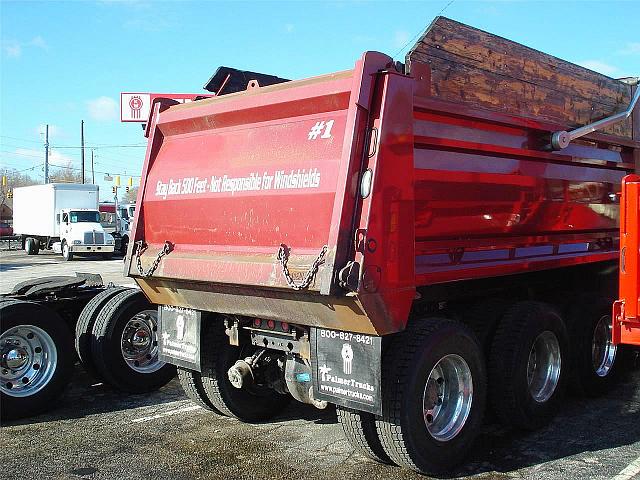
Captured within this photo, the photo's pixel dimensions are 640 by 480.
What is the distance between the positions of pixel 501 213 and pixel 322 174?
1.68m

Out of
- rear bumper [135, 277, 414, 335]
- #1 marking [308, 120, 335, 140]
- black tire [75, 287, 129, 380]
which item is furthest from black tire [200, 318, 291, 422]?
#1 marking [308, 120, 335, 140]

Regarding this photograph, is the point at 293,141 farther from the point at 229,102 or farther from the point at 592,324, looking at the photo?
the point at 592,324

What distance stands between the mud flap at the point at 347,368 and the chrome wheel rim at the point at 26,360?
291 cm

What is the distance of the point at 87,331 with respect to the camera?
6.43 metres

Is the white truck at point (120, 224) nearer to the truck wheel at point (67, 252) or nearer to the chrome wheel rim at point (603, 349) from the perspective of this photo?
the truck wheel at point (67, 252)

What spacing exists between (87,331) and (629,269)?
4.84 metres

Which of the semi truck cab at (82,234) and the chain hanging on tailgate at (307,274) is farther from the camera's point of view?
the semi truck cab at (82,234)

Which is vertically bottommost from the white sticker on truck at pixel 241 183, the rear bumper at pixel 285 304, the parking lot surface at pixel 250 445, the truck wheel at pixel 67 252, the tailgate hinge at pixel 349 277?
the parking lot surface at pixel 250 445

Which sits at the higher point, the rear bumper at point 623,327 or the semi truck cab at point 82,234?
the semi truck cab at point 82,234

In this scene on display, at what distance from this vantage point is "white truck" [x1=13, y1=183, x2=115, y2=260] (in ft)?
90.7

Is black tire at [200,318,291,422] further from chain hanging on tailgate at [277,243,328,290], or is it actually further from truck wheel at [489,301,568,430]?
truck wheel at [489,301,568,430]

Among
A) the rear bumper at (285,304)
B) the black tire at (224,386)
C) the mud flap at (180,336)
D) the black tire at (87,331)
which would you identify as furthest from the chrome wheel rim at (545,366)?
the black tire at (87,331)

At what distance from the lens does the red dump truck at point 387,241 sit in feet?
12.8

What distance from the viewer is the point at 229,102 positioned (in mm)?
4770
